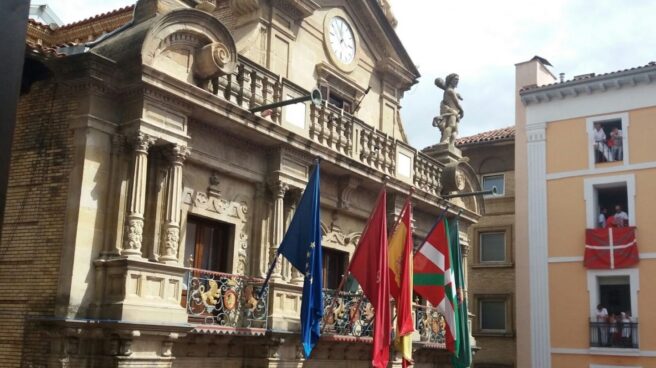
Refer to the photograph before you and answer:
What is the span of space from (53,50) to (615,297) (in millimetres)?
21273

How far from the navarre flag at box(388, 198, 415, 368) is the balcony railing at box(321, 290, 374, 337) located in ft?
3.04

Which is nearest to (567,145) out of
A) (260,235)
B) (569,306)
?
Result: (569,306)

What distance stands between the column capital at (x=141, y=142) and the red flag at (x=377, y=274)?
5.11 m

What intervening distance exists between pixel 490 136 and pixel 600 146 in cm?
630

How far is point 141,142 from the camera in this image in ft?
41.2

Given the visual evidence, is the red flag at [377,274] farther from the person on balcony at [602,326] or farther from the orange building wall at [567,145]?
the orange building wall at [567,145]

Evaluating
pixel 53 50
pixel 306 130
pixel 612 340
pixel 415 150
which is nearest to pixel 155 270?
pixel 53 50

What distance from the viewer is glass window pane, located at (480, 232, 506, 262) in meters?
32.7

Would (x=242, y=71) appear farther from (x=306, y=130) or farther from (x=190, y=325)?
(x=190, y=325)

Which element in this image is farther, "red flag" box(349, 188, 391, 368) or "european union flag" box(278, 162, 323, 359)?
"red flag" box(349, 188, 391, 368)

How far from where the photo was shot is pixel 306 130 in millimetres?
16625

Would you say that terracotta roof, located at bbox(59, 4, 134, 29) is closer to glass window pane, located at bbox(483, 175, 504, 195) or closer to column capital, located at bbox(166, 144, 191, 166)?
column capital, located at bbox(166, 144, 191, 166)

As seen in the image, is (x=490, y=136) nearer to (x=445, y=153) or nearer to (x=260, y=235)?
(x=445, y=153)

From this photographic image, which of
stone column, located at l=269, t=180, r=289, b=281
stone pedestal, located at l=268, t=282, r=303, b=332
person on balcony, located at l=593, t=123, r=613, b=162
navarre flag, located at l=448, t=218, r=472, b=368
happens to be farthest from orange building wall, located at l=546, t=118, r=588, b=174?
stone pedestal, located at l=268, t=282, r=303, b=332
